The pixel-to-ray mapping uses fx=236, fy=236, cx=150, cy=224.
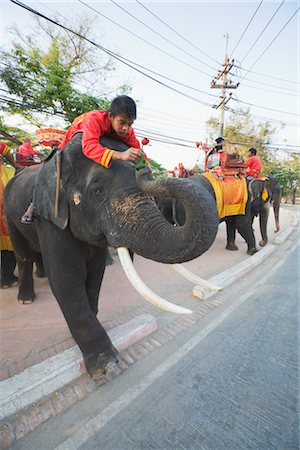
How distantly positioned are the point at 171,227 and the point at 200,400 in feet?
4.22

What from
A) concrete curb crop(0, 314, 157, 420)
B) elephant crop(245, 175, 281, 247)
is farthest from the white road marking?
elephant crop(245, 175, 281, 247)

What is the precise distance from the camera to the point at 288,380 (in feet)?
6.25

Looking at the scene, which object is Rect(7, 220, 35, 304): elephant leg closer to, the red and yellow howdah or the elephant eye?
the red and yellow howdah

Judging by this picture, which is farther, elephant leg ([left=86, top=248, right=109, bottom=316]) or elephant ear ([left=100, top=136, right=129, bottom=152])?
elephant leg ([left=86, top=248, right=109, bottom=316])

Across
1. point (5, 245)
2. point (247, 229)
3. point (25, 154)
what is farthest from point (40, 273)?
point (247, 229)

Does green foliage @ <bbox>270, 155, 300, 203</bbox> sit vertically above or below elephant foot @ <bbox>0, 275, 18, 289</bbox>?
above

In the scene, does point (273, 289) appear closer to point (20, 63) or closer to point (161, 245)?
point (161, 245)

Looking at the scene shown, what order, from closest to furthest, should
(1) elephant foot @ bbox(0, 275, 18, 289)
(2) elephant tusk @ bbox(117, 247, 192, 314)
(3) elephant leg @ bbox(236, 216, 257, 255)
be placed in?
(2) elephant tusk @ bbox(117, 247, 192, 314) < (1) elephant foot @ bbox(0, 275, 18, 289) < (3) elephant leg @ bbox(236, 216, 257, 255)

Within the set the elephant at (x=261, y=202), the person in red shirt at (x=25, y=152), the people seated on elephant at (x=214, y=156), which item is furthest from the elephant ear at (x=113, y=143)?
the elephant at (x=261, y=202)

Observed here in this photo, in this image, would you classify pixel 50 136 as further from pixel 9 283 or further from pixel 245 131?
pixel 245 131

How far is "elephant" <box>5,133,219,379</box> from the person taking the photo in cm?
131

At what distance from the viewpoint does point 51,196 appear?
1710mm

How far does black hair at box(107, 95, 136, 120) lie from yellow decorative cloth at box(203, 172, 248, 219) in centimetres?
360

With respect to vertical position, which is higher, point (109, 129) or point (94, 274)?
point (109, 129)
